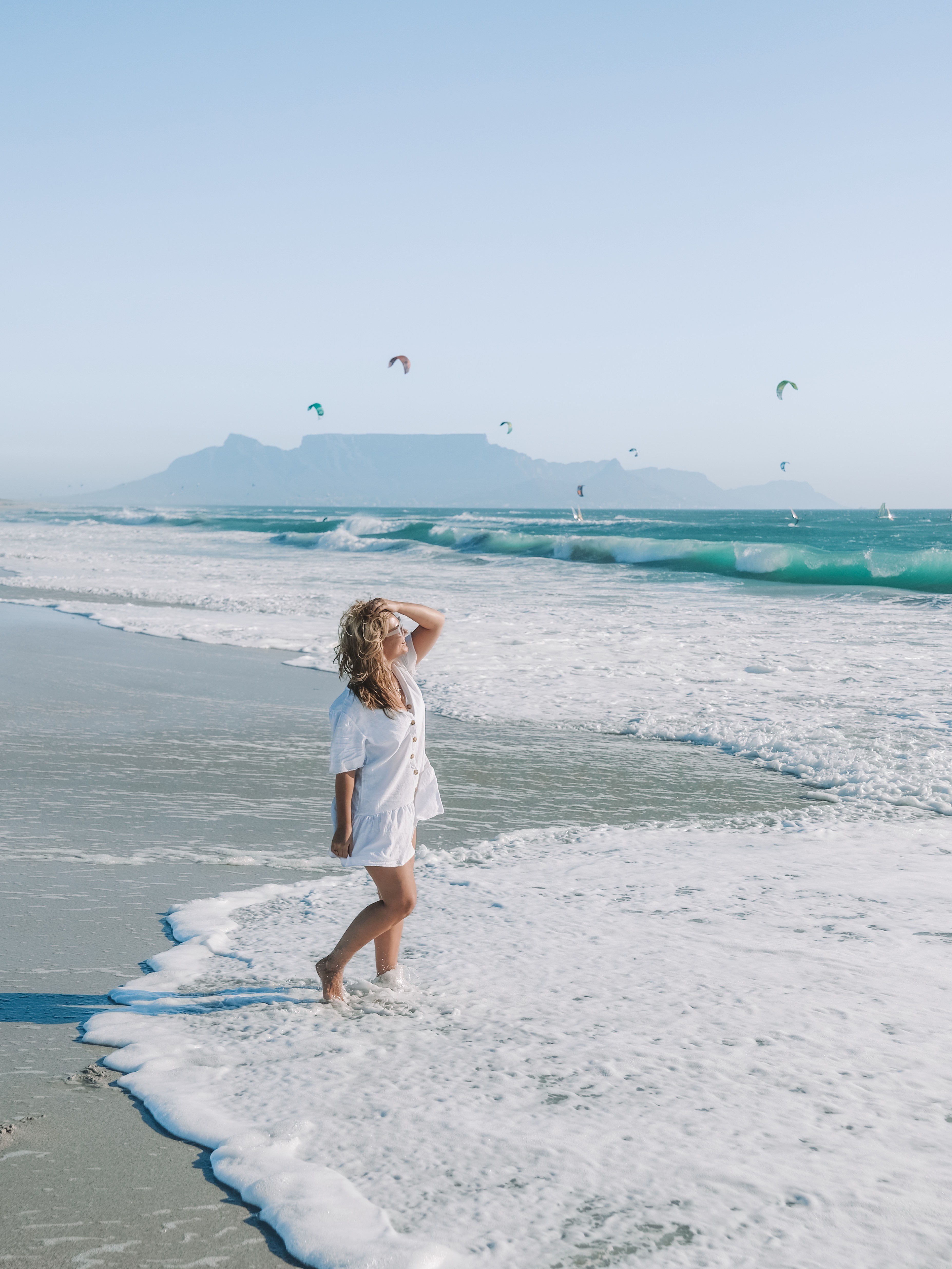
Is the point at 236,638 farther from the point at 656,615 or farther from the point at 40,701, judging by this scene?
the point at 656,615

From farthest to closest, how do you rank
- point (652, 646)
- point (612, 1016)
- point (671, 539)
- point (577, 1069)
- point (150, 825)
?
point (671, 539)
point (652, 646)
point (150, 825)
point (612, 1016)
point (577, 1069)

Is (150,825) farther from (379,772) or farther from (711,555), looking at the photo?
(711,555)

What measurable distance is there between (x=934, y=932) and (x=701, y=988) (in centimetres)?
117

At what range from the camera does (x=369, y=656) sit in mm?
3111

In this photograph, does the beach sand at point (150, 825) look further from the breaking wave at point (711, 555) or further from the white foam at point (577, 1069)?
the breaking wave at point (711, 555)

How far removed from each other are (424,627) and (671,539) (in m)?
46.0

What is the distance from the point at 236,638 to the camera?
12562 mm

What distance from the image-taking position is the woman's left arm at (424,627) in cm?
332

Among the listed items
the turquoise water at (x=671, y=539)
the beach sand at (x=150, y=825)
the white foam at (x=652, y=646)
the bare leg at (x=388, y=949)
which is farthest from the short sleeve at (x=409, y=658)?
the turquoise water at (x=671, y=539)

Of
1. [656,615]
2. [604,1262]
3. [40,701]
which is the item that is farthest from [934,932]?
[656,615]

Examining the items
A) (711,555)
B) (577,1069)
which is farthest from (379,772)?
(711,555)

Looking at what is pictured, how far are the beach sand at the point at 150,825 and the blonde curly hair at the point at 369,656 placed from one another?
4.27 feet

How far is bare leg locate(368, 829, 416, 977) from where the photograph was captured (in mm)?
3381

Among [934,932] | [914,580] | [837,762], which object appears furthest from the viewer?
[914,580]
